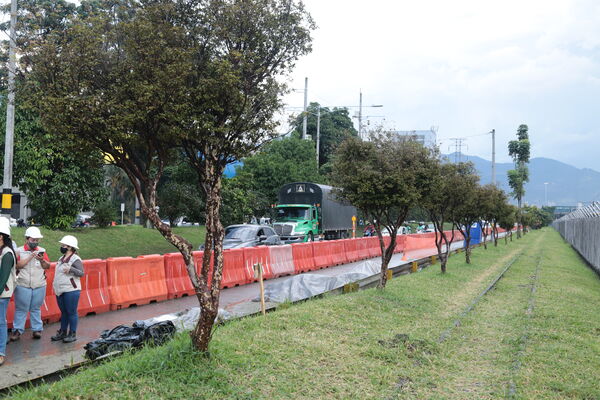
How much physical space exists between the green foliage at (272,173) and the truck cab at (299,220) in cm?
357

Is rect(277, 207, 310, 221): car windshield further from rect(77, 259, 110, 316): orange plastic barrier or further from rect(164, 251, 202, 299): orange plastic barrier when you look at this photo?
rect(77, 259, 110, 316): orange plastic barrier

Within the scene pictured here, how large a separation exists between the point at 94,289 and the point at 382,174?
6.83m

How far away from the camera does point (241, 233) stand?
20.1 metres

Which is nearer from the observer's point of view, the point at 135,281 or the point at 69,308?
the point at 69,308

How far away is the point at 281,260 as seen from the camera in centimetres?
1888

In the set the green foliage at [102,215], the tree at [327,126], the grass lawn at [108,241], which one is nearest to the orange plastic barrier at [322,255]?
the grass lawn at [108,241]

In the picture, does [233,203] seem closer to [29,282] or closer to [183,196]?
[183,196]

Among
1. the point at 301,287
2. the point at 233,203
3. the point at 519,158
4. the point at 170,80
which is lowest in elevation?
the point at 301,287

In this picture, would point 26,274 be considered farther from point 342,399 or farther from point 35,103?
point 342,399

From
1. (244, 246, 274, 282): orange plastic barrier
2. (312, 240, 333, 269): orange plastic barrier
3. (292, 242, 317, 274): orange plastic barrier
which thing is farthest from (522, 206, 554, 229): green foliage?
(244, 246, 274, 282): orange plastic barrier

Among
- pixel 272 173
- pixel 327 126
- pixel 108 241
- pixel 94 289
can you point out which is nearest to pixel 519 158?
pixel 327 126

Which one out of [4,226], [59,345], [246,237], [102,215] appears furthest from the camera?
[102,215]

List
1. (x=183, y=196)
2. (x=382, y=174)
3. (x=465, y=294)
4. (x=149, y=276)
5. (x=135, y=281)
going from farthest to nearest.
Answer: (x=183, y=196), (x=465, y=294), (x=382, y=174), (x=149, y=276), (x=135, y=281)

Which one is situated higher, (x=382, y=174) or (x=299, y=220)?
(x=382, y=174)
